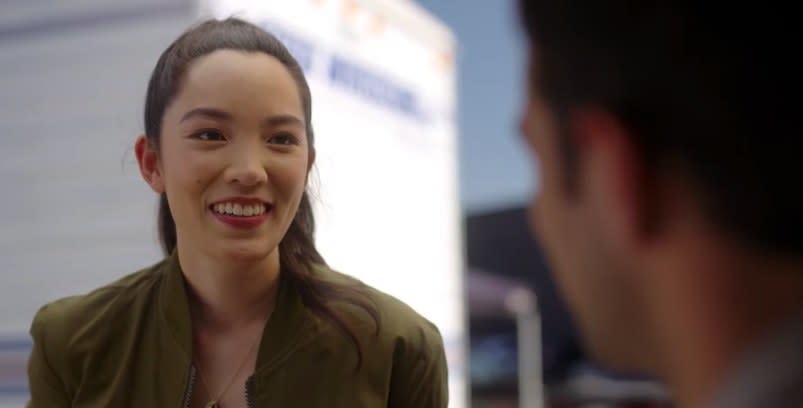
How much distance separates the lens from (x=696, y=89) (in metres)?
0.50

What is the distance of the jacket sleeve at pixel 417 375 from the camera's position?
1.21 metres

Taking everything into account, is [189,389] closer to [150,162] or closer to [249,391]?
[249,391]

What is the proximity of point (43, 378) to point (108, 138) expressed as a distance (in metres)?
1.23

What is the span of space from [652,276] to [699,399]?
0.22 feet

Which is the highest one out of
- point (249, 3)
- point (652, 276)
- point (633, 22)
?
point (249, 3)

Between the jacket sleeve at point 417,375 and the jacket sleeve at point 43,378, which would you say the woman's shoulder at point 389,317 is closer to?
the jacket sleeve at point 417,375

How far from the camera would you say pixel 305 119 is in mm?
1177

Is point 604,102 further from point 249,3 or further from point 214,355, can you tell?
point 249,3

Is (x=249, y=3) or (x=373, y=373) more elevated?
(x=249, y=3)

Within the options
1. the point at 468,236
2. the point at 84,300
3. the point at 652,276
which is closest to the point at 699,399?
the point at 652,276

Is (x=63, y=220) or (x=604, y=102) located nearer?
(x=604, y=102)

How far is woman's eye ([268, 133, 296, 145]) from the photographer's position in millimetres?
1122

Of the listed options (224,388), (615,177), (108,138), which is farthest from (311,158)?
(108,138)

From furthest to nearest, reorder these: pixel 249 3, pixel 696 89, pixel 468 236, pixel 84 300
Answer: pixel 468 236 < pixel 249 3 < pixel 84 300 < pixel 696 89
